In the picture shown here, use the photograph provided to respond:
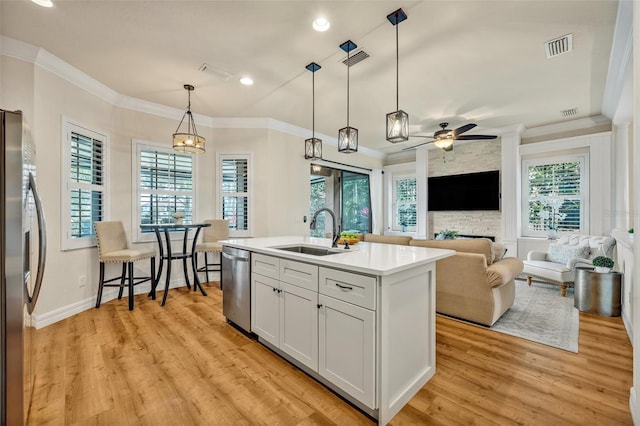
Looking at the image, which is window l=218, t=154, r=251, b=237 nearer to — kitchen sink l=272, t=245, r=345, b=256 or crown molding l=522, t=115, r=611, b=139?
kitchen sink l=272, t=245, r=345, b=256

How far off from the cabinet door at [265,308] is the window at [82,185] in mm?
2473

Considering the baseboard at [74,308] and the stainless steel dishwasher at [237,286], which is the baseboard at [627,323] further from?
the baseboard at [74,308]

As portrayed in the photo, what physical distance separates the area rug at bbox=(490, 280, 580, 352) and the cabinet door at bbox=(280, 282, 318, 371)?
2085mm

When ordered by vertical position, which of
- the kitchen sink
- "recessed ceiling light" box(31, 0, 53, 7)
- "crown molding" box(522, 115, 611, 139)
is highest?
"recessed ceiling light" box(31, 0, 53, 7)

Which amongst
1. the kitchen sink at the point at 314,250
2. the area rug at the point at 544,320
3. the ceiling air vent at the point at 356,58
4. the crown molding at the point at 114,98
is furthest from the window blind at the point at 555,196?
the kitchen sink at the point at 314,250

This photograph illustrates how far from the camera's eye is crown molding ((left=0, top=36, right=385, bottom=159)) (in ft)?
9.16

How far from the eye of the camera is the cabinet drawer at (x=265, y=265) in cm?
230

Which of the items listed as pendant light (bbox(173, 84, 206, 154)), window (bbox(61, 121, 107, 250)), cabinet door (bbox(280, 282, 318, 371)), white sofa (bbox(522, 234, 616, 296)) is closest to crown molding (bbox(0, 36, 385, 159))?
window (bbox(61, 121, 107, 250))

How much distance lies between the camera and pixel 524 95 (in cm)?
398

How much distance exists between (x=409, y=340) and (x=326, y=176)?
5579mm

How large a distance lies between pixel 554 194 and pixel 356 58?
4.72 m

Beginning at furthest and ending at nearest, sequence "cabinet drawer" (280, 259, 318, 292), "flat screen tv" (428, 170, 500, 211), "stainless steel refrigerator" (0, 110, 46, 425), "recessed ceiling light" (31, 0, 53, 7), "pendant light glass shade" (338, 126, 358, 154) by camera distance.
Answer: "flat screen tv" (428, 170, 500, 211), "pendant light glass shade" (338, 126, 358, 154), "recessed ceiling light" (31, 0, 53, 7), "cabinet drawer" (280, 259, 318, 292), "stainless steel refrigerator" (0, 110, 46, 425)

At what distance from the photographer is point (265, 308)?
95.7 inches

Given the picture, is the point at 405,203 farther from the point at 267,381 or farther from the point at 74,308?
the point at 74,308
